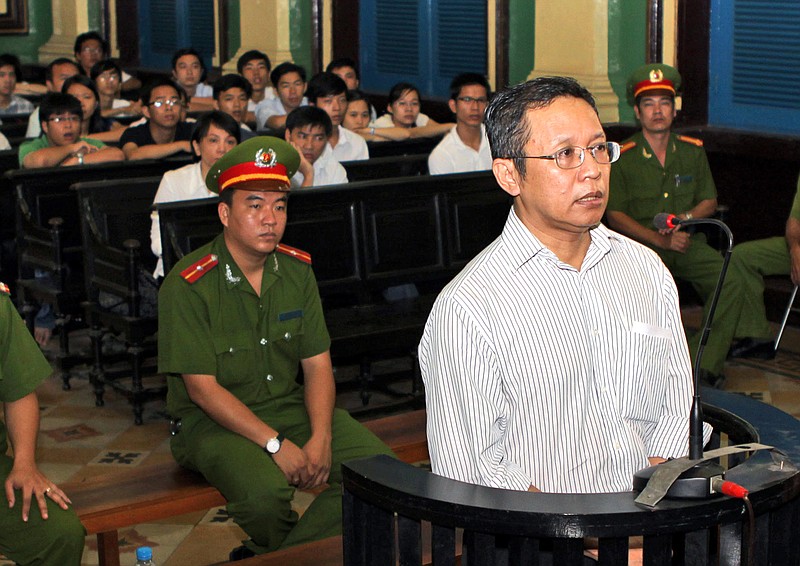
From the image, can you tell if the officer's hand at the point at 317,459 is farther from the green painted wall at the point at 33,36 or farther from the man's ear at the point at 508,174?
the green painted wall at the point at 33,36

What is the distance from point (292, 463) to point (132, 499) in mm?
444

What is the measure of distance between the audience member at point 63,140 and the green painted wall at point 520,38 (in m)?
3.09

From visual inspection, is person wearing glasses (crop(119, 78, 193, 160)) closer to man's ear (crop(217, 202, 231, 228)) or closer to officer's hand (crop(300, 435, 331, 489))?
man's ear (crop(217, 202, 231, 228))

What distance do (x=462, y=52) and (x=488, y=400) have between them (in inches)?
298

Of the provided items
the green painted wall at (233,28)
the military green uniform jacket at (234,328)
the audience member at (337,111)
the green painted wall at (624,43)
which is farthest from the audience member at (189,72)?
the military green uniform jacket at (234,328)

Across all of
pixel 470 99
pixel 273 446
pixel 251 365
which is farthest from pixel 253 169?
pixel 470 99

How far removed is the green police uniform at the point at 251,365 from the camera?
3434 mm

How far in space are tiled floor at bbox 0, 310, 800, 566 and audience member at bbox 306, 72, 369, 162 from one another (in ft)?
5.18

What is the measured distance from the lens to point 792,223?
5.86 meters

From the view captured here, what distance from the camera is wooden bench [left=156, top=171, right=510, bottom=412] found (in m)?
5.17

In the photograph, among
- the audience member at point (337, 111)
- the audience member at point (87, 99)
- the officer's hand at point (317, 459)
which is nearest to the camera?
the officer's hand at point (317, 459)

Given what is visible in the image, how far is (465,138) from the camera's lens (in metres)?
7.09

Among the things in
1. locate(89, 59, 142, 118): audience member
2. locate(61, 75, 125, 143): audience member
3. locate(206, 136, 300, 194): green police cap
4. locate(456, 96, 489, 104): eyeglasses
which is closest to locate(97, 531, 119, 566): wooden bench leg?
locate(206, 136, 300, 194): green police cap

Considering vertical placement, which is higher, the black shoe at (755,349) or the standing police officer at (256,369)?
the standing police officer at (256,369)
